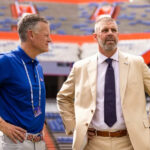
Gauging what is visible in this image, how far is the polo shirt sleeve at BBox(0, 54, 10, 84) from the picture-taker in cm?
246

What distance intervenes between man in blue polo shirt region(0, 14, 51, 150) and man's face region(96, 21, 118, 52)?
1.99 ft

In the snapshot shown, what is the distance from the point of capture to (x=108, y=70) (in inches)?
118

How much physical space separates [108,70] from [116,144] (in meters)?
0.62

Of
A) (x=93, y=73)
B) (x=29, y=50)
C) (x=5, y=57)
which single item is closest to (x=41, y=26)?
(x=29, y=50)

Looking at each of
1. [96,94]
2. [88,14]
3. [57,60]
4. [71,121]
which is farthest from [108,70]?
[88,14]

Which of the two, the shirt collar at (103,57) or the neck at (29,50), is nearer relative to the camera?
the neck at (29,50)

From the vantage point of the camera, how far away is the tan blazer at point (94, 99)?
9.38 feet

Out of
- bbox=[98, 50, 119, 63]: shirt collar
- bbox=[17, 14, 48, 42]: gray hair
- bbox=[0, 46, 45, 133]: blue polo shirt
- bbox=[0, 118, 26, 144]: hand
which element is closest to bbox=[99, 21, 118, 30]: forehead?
bbox=[98, 50, 119, 63]: shirt collar

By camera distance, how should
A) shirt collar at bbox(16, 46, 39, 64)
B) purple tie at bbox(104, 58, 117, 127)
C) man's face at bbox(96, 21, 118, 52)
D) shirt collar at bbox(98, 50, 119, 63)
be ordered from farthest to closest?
shirt collar at bbox(98, 50, 119, 63)
man's face at bbox(96, 21, 118, 52)
purple tie at bbox(104, 58, 117, 127)
shirt collar at bbox(16, 46, 39, 64)

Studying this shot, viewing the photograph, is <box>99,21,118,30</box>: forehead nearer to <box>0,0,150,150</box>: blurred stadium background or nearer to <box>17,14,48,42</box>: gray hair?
<box>17,14,48,42</box>: gray hair

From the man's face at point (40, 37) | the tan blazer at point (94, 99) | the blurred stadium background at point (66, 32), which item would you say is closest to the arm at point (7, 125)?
the man's face at point (40, 37)

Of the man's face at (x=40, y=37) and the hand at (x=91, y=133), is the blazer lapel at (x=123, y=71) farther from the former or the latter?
the man's face at (x=40, y=37)

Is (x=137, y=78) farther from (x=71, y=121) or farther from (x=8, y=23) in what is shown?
(x=8, y=23)

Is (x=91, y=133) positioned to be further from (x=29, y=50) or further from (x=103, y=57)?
(x=29, y=50)
